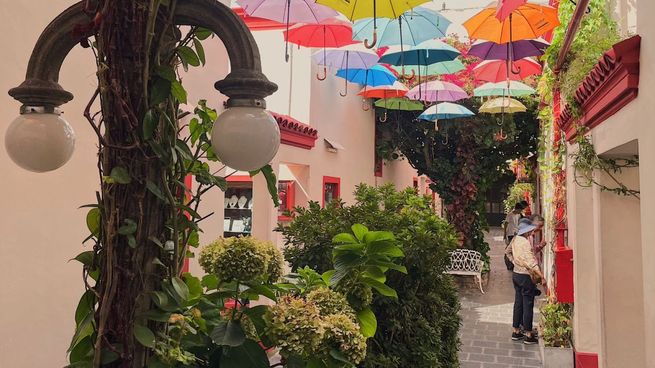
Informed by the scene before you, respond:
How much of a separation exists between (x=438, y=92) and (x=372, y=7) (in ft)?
17.1

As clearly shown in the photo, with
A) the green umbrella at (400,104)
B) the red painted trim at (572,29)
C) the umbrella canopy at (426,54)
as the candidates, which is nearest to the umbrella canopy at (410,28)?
the umbrella canopy at (426,54)

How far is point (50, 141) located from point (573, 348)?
623 cm

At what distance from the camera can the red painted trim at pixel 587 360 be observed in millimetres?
5556

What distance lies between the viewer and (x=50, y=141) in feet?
4.56

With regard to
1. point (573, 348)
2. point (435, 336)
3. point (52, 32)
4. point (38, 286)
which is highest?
point (52, 32)

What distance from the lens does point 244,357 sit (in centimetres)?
150

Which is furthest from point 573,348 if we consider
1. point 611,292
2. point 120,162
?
point 120,162

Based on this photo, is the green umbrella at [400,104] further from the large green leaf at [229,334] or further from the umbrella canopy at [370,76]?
the large green leaf at [229,334]

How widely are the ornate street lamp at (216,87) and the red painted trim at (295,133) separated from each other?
5.35 metres

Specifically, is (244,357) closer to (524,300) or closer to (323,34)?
(323,34)

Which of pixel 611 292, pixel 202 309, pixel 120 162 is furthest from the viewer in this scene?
pixel 611 292

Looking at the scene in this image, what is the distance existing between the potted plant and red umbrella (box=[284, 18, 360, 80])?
4.35 m

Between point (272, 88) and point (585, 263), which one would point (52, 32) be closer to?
point (272, 88)

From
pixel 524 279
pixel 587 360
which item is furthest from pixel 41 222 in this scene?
pixel 524 279
